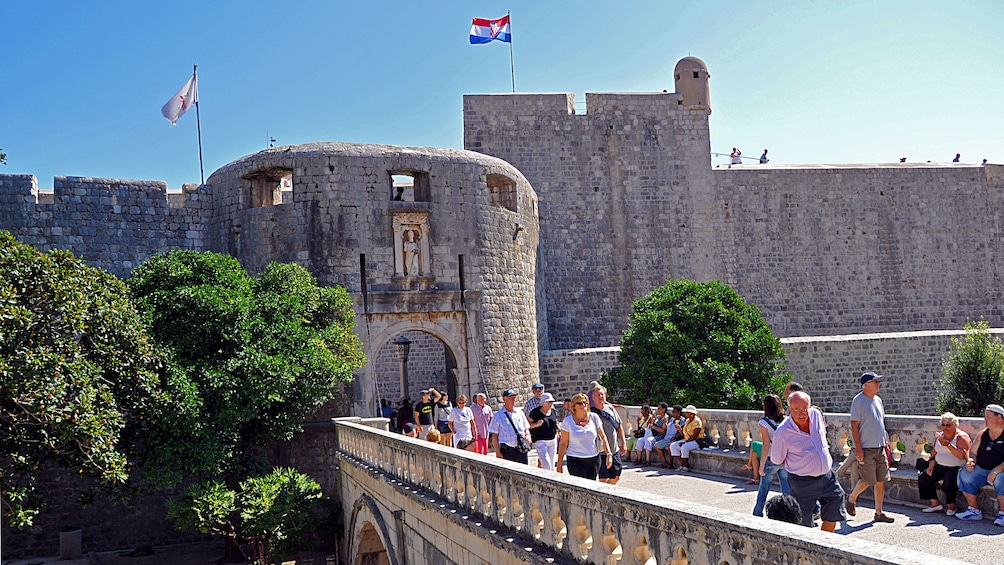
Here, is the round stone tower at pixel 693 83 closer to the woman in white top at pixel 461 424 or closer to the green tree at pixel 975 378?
the green tree at pixel 975 378

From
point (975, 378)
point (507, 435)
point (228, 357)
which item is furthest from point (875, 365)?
point (507, 435)

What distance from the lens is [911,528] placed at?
292 inches

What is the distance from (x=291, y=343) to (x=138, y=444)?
12.1 ft

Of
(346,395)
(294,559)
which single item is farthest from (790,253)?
(294,559)

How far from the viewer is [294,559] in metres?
15.5

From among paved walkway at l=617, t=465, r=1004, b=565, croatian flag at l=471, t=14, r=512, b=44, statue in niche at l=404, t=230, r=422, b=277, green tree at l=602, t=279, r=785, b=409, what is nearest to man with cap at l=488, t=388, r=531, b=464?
paved walkway at l=617, t=465, r=1004, b=565

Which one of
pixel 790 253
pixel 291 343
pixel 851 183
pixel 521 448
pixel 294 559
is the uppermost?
pixel 851 183

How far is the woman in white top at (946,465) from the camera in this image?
7859mm

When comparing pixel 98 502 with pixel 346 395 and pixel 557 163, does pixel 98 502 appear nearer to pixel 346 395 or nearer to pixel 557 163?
pixel 346 395

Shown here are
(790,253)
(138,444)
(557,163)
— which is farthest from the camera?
(790,253)

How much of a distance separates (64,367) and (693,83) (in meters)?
21.7

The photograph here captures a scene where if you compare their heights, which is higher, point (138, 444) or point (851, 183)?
point (851, 183)

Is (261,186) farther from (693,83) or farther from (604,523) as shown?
(604,523)

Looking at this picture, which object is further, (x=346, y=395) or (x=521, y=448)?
(x=346, y=395)
